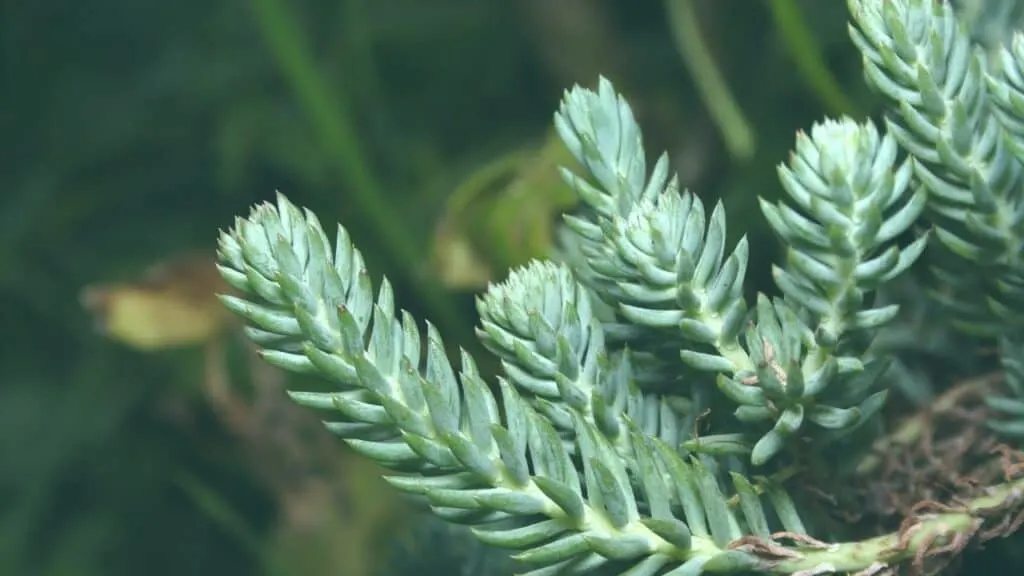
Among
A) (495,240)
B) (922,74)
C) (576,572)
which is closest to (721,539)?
(576,572)

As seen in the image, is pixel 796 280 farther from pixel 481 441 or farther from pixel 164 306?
pixel 164 306

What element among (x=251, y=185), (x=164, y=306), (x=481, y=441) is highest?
(x=251, y=185)

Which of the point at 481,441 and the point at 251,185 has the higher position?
the point at 251,185

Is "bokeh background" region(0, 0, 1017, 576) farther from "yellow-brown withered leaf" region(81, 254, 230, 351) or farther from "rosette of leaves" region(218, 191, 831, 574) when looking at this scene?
"rosette of leaves" region(218, 191, 831, 574)

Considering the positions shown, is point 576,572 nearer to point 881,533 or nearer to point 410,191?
point 881,533

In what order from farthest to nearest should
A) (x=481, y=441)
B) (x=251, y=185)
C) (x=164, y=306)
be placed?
(x=251, y=185), (x=164, y=306), (x=481, y=441)

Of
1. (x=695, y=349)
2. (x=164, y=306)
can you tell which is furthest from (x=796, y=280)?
(x=164, y=306)

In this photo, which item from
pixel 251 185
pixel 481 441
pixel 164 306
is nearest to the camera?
pixel 481 441

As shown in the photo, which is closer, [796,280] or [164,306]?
[796,280]
